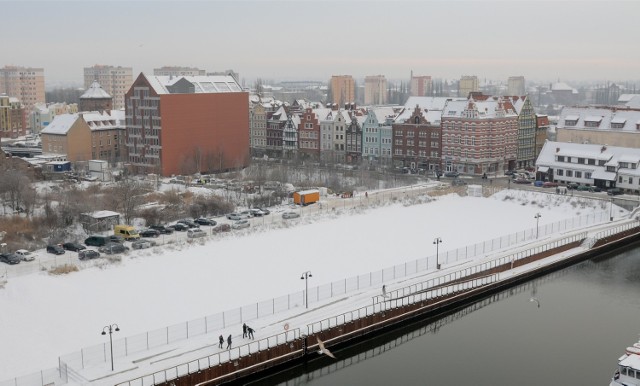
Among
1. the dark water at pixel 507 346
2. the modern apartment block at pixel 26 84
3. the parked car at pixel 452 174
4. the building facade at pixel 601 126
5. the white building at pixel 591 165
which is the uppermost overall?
the modern apartment block at pixel 26 84

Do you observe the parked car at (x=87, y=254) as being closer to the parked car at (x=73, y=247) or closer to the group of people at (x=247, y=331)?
the parked car at (x=73, y=247)

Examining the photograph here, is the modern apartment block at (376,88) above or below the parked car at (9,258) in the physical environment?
above

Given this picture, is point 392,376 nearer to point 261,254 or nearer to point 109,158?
point 261,254

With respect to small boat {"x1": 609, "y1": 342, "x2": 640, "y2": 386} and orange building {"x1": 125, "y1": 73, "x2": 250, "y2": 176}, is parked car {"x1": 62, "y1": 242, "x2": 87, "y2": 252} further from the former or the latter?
orange building {"x1": 125, "y1": 73, "x2": 250, "y2": 176}

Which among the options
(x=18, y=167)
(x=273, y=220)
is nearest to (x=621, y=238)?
(x=273, y=220)

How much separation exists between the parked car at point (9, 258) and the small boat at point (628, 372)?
23564 millimetres

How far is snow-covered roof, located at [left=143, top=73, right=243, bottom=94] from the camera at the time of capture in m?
56.3

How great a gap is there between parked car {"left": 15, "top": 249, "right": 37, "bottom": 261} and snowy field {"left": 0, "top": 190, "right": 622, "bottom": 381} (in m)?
2.74

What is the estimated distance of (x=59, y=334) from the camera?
22.9m

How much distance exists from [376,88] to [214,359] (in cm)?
Answer: 14853

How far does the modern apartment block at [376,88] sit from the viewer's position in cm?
16475

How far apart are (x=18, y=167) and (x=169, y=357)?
3536cm

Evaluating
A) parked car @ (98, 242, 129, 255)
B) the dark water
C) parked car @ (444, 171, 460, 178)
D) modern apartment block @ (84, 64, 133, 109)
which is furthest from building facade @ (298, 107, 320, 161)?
modern apartment block @ (84, 64, 133, 109)

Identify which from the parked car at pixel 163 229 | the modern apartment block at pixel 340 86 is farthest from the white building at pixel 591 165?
the modern apartment block at pixel 340 86
